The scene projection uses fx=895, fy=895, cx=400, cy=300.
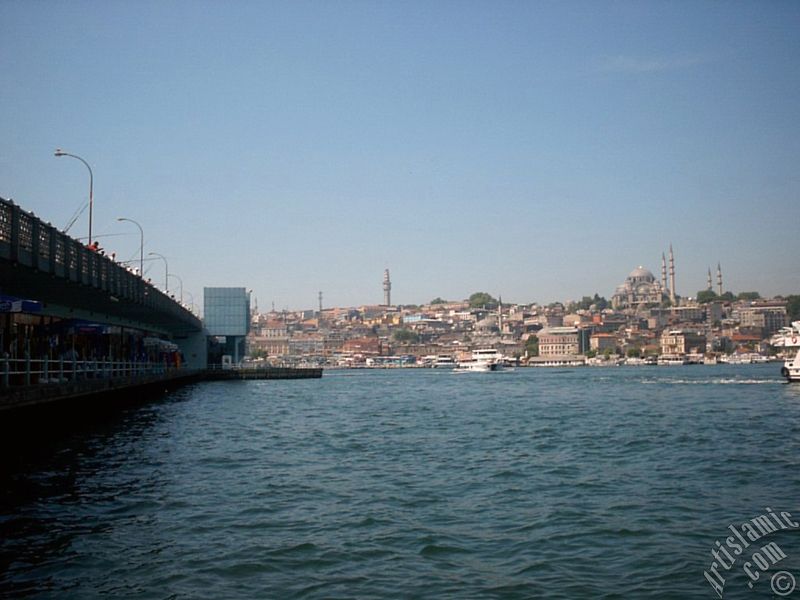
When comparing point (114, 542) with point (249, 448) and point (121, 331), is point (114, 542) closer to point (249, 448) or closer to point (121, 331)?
point (249, 448)

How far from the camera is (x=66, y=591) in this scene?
9531 mm

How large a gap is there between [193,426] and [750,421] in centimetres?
1986

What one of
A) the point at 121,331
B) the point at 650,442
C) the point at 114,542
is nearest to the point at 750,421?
the point at 650,442

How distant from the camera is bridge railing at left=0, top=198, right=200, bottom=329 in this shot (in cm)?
2200

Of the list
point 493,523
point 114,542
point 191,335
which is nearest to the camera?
point 114,542

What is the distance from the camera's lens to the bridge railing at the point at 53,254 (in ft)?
72.2

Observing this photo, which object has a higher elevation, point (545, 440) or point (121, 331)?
point (121, 331)

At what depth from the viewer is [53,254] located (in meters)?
25.9

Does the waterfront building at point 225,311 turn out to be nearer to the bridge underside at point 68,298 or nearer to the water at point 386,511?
the bridge underside at point 68,298

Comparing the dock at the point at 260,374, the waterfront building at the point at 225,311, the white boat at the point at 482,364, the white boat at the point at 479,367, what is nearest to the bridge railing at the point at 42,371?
the dock at the point at 260,374

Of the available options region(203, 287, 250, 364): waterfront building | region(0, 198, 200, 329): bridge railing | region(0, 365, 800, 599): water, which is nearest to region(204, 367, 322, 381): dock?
region(203, 287, 250, 364): waterfront building

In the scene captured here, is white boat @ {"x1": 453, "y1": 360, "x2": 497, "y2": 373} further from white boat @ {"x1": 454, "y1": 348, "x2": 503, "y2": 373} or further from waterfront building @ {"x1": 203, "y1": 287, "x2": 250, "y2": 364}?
waterfront building @ {"x1": 203, "y1": 287, "x2": 250, "y2": 364}

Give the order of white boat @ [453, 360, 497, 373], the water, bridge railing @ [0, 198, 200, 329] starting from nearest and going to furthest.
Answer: the water
bridge railing @ [0, 198, 200, 329]
white boat @ [453, 360, 497, 373]

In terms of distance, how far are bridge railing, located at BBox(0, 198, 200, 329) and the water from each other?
15.9 feet
